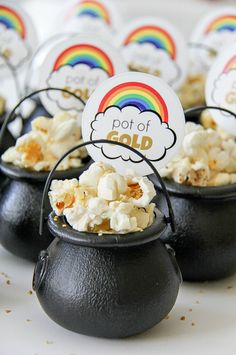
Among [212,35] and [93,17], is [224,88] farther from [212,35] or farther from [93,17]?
[93,17]

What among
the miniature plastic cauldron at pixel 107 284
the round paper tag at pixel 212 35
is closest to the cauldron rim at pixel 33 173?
the miniature plastic cauldron at pixel 107 284

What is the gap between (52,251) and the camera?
71.2 inches

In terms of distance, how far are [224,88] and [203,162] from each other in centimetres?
39

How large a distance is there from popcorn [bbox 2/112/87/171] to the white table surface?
349 millimetres

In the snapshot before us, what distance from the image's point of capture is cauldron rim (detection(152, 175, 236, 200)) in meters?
2.00

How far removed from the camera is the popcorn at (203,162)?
80.4 inches

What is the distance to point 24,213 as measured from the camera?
83.5 inches

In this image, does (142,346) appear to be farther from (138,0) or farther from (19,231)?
(138,0)

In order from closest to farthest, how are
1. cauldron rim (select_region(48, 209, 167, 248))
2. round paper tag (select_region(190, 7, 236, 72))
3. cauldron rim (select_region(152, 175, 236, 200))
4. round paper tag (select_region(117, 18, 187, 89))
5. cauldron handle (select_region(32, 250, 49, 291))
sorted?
cauldron rim (select_region(48, 209, 167, 248)), cauldron handle (select_region(32, 250, 49, 291)), cauldron rim (select_region(152, 175, 236, 200)), round paper tag (select_region(117, 18, 187, 89)), round paper tag (select_region(190, 7, 236, 72))

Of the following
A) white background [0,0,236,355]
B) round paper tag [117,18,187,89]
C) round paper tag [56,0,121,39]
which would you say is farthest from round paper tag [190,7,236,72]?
white background [0,0,236,355]

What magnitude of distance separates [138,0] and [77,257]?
13.4ft

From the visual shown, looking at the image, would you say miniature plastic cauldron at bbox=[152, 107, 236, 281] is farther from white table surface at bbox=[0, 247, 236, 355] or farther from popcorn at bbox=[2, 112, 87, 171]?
popcorn at bbox=[2, 112, 87, 171]

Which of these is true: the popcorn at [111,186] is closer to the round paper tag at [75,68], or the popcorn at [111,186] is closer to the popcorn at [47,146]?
the popcorn at [47,146]

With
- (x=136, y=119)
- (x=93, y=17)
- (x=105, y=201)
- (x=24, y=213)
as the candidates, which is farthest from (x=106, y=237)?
(x=93, y=17)
